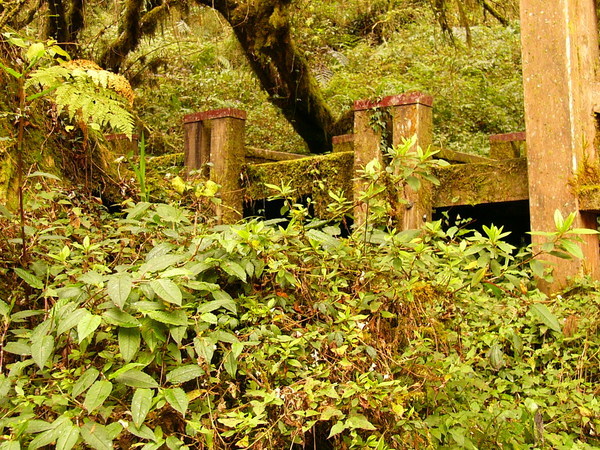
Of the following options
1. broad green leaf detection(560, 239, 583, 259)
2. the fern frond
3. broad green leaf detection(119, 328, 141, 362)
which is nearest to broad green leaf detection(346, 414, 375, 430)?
broad green leaf detection(119, 328, 141, 362)

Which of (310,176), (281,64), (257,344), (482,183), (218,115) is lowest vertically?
(257,344)

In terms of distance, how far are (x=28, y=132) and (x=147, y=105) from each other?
8.11m

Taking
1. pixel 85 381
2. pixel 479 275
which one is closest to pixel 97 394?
pixel 85 381

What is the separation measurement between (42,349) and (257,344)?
0.80 meters

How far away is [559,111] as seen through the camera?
16.0ft

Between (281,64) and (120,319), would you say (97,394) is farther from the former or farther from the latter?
(281,64)

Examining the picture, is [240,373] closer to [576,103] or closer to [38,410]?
[38,410]

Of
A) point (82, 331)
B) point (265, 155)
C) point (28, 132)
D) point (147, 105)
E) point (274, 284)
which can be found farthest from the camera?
point (147, 105)

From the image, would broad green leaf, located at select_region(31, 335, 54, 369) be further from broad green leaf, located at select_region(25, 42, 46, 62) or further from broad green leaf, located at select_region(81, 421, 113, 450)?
broad green leaf, located at select_region(25, 42, 46, 62)

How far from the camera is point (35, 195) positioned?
373 cm

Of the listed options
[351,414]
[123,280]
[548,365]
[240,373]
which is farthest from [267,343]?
[548,365]

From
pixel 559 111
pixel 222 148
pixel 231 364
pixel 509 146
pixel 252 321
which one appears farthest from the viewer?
pixel 509 146

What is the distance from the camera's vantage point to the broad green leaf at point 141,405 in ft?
7.59

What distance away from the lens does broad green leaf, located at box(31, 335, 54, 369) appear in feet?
8.11
